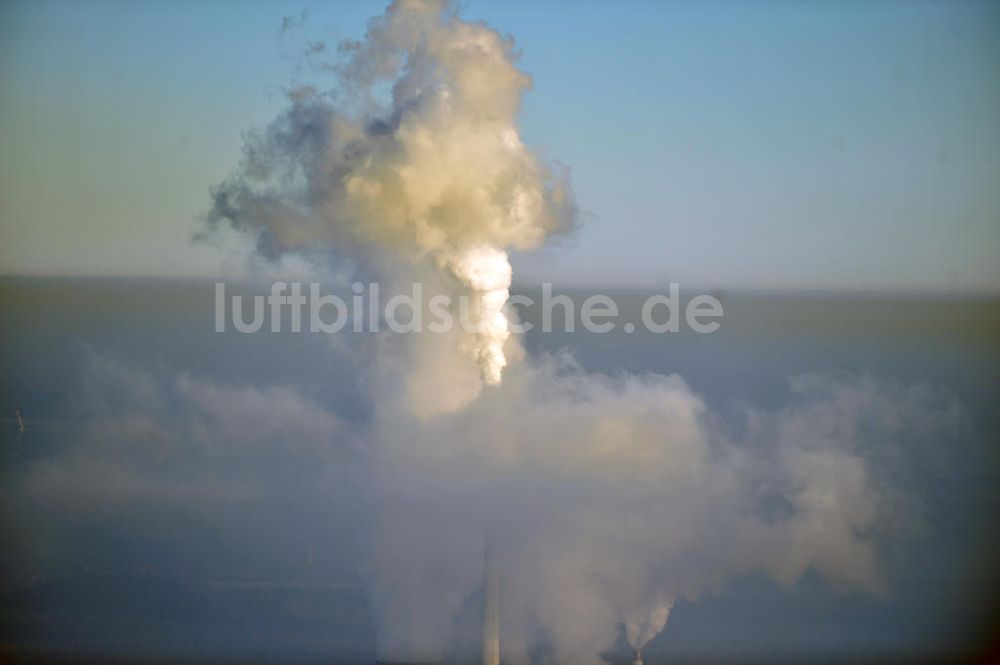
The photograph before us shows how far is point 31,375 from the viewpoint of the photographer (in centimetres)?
6469

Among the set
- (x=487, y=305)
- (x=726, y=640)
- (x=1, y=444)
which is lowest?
(x=726, y=640)

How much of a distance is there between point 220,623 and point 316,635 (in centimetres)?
382

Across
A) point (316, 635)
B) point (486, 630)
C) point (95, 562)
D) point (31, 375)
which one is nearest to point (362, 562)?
point (316, 635)

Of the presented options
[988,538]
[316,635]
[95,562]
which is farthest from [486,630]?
[988,538]

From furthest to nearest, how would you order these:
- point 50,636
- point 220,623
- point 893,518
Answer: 1. point 893,518
2. point 220,623
3. point 50,636

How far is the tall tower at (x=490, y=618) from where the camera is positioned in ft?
101

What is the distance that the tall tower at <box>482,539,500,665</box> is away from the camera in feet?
101

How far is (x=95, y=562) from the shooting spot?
4269cm

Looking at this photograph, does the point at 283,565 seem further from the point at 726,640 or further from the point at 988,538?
the point at 988,538

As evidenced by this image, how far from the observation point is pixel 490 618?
30938 mm

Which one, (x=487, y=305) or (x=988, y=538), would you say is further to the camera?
(x=988, y=538)

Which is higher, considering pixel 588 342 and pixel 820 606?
pixel 588 342

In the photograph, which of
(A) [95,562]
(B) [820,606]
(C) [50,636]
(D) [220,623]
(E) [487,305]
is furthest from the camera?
(A) [95,562]

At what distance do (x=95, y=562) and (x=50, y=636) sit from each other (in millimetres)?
8407
